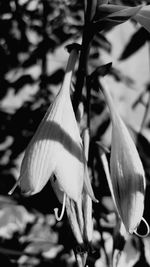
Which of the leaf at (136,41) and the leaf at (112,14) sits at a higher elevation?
the leaf at (112,14)

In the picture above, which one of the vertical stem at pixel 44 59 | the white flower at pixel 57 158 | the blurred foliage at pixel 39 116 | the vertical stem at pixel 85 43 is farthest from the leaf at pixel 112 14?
the vertical stem at pixel 44 59

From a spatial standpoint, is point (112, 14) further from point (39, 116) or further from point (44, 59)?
point (44, 59)

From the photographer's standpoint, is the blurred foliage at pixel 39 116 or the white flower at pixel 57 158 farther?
the blurred foliage at pixel 39 116

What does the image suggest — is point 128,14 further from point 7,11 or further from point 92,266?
point 7,11

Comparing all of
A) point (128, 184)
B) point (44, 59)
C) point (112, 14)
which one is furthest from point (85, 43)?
point (44, 59)

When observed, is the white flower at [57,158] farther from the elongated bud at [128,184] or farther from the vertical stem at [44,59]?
the vertical stem at [44,59]

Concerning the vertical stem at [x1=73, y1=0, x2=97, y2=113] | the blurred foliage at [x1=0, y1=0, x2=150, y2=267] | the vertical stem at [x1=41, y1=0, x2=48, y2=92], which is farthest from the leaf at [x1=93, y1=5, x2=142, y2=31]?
the vertical stem at [x1=41, y1=0, x2=48, y2=92]

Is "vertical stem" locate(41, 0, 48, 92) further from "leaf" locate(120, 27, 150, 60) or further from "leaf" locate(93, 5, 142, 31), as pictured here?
"leaf" locate(93, 5, 142, 31)

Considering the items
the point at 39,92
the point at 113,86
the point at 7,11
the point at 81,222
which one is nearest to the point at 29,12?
the point at 7,11
